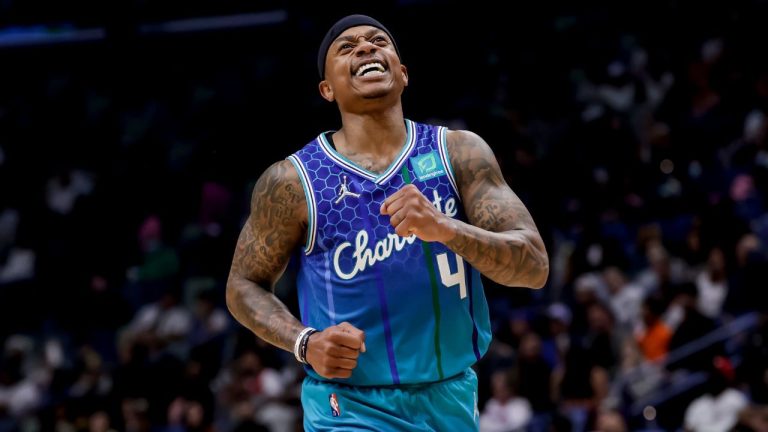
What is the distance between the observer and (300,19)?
16.2 meters

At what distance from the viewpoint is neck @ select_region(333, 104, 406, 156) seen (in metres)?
4.94

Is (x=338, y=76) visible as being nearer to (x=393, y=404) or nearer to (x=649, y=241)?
(x=393, y=404)

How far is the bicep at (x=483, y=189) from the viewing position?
4.65 meters

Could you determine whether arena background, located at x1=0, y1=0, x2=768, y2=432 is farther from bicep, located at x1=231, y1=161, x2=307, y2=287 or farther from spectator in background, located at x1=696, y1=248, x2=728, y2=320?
bicep, located at x1=231, y1=161, x2=307, y2=287

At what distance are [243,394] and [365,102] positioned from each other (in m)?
7.47

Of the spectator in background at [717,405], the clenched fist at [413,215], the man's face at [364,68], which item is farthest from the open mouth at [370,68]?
the spectator in background at [717,405]

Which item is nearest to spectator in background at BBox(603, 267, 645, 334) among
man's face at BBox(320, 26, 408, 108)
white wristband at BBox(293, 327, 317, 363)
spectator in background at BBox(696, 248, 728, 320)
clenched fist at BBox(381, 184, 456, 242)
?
spectator in background at BBox(696, 248, 728, 320)

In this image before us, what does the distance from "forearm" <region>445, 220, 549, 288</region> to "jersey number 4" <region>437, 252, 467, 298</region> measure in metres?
0.28

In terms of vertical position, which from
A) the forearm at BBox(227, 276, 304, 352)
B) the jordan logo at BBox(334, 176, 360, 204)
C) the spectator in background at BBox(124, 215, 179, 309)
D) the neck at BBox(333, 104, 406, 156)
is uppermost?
the neck at BBox(333, 104, 406, 156)

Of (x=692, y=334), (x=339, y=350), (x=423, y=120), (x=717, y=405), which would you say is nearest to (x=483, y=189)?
(x=339, y=350)

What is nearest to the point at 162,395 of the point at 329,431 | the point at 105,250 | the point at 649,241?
the point at 105,250

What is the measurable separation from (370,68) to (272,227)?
0.78 meters

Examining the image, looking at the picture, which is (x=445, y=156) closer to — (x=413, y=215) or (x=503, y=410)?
(x=413, y=215)

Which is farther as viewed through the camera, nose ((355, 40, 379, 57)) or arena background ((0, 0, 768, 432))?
arena background ((0, 0, 768, 432))
